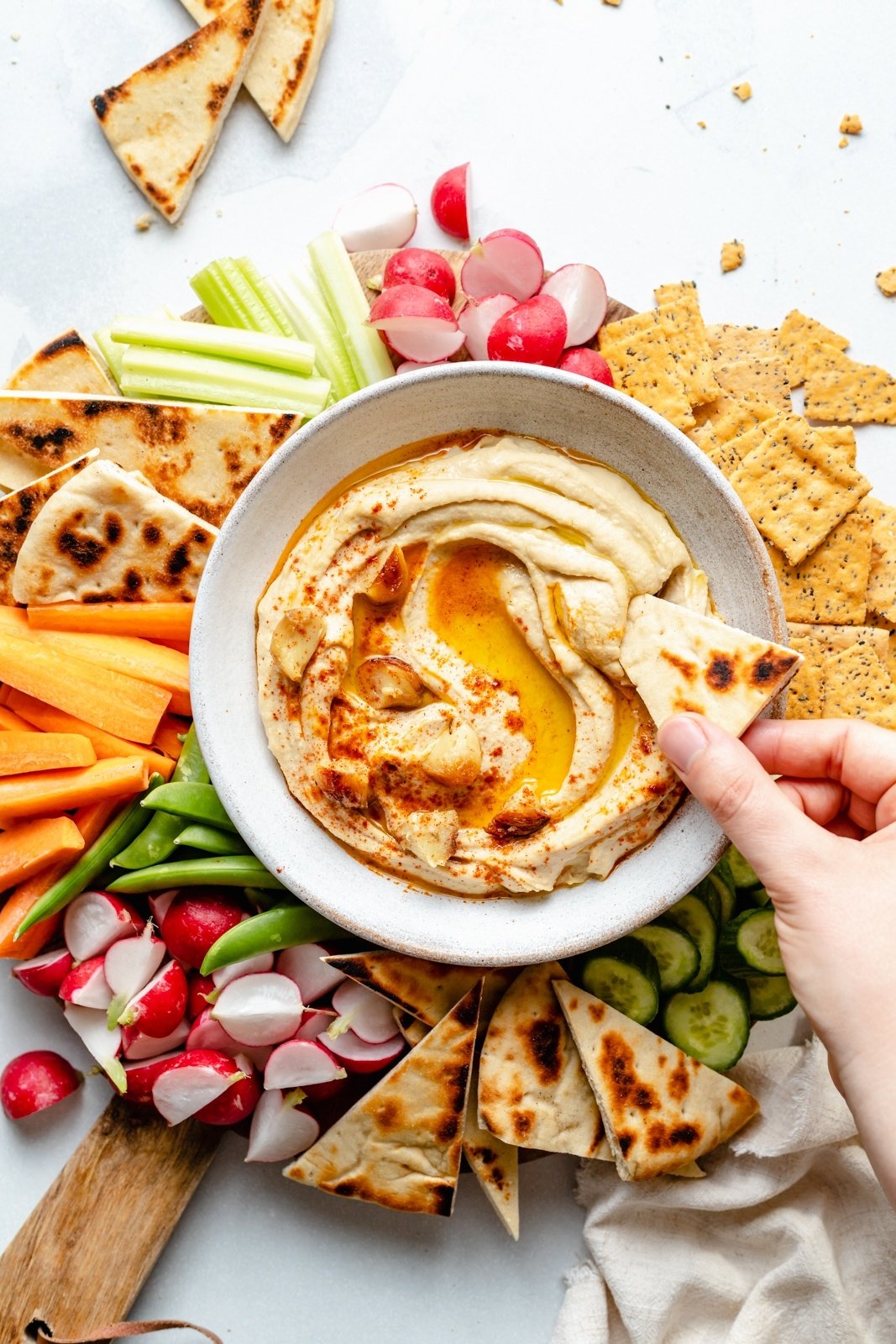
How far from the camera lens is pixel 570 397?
3.24m

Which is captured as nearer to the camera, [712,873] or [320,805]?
[320,805]

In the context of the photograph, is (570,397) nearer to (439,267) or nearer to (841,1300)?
(439,267)

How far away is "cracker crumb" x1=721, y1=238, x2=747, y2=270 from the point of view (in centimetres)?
409

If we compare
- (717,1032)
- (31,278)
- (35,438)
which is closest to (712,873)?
(717,1032)

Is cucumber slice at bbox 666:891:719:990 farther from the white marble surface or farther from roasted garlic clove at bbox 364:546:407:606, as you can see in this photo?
the white marble surface

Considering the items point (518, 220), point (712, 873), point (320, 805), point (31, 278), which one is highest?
point (31, 278)

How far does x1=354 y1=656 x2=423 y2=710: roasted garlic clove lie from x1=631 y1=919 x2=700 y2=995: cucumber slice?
1.15 metres

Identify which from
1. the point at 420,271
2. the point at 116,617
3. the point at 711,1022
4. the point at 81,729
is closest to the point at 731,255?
the point at 420,271

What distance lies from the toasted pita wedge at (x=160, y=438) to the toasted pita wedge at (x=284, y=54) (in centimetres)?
123

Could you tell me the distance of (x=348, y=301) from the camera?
3.82 metres

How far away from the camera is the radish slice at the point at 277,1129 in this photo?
11.8 ft

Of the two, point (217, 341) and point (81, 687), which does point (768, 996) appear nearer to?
point (81, 687)

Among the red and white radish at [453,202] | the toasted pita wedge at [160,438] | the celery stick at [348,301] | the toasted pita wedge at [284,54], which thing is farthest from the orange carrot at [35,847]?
the toasted pita wedge at [284,54]

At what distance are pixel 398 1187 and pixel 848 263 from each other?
3.75 m
